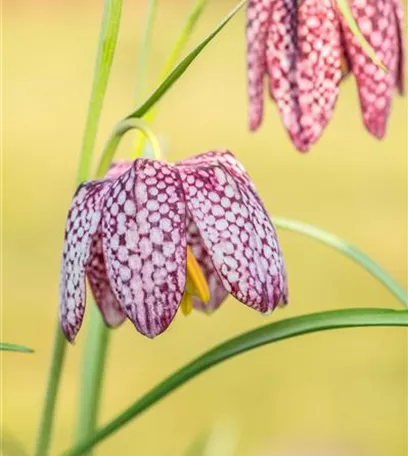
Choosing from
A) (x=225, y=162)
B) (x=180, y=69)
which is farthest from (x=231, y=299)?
(x=180, y=69)

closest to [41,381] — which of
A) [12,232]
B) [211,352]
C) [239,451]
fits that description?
[239,451]

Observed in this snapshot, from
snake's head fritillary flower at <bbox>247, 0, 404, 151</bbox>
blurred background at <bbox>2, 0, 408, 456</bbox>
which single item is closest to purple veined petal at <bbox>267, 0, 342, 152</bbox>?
snake's head fritillary flower at <bbox>247, 0, 404, 151</bbox>

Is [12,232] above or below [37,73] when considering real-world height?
below

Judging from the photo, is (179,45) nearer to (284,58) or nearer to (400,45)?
(284,58)

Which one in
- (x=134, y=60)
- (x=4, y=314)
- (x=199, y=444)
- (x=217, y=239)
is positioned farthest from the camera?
(x=134, y=60)

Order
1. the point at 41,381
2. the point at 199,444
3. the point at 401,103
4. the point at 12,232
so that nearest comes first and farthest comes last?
the point at 199,444, the point at 41,381, the point at 12,232, the point at 401,103

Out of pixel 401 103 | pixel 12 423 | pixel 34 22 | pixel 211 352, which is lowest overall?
pixel 12 423

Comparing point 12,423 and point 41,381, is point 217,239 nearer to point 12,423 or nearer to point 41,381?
point 12,423

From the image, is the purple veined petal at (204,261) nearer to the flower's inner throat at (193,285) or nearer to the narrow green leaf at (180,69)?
the flower's inner throat at (193,285)
